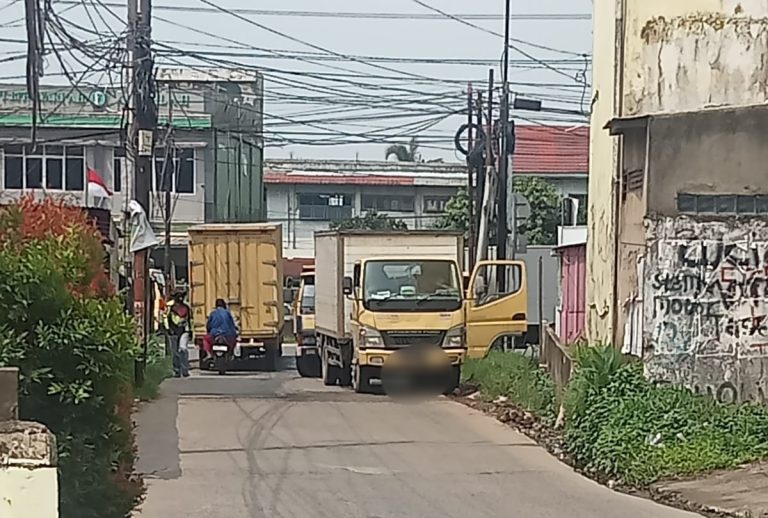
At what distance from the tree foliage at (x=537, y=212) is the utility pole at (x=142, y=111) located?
2777 cm

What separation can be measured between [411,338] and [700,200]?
8681 millimetres

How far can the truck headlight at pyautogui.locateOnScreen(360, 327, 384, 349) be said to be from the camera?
72.7ft

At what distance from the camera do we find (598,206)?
725 inches

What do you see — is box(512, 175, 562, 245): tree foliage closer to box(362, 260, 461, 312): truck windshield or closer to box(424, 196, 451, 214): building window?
box(424, 196, 451, 214): building window

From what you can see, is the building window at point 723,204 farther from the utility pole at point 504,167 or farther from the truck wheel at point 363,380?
the utility pole at point 504,167

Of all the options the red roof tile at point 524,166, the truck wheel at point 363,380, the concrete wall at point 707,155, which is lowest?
the truck wheel at point 363,380

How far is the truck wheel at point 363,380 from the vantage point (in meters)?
22.6

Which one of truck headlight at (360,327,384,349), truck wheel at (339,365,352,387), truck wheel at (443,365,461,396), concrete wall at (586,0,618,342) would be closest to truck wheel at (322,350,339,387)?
truck wheel at (339,365,352,387)

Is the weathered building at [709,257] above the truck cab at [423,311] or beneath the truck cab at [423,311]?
above

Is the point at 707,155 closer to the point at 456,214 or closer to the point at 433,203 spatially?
the point at 456,214

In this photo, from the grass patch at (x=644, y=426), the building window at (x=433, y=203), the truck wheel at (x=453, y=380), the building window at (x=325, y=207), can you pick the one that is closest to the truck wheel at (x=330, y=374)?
the truck wheel at (x=453, y=380)

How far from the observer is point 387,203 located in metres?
64.6

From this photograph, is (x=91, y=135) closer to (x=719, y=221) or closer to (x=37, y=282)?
(x=719, y=221)

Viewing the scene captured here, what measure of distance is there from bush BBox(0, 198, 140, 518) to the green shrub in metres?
11.0
